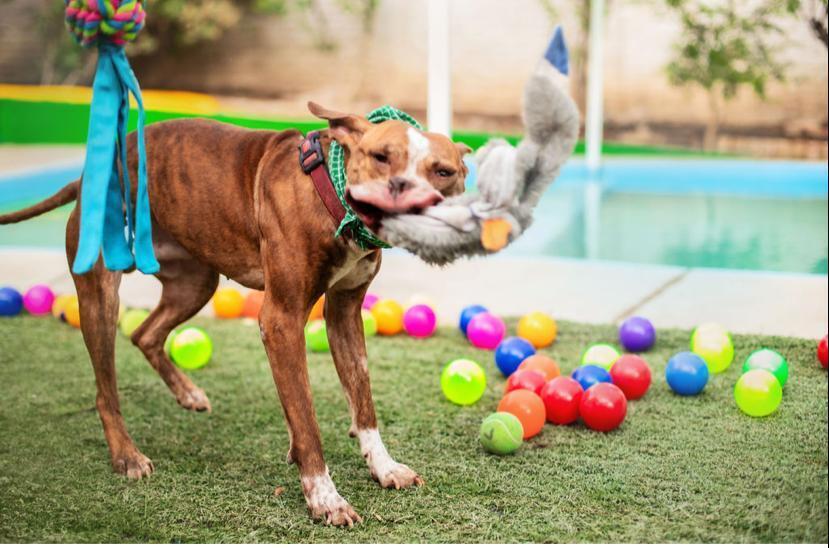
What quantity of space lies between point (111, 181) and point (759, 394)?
8.07ft

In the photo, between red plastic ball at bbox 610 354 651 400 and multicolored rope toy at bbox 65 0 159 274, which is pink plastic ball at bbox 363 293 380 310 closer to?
red plastic ball at bbox 610 354 651 400

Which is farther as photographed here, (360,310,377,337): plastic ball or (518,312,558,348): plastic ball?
(360,310,377,337): plastic ball

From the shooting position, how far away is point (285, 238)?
295 centimetres

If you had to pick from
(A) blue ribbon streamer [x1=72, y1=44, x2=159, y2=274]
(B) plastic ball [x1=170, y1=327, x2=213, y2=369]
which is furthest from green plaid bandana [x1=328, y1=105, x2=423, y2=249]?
(B) plastic ball [x1=170, y1=327, x2=213, y2=369]

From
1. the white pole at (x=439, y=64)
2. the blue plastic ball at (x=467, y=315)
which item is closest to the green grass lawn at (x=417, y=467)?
the blue plastic ball at (x=467, y=315)

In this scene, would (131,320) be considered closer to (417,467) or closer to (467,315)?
(467,315)

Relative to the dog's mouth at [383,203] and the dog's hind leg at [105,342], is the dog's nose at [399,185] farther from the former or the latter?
the dog's hind leg at [105,342]

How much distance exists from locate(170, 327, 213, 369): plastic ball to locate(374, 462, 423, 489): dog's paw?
158 centimetres

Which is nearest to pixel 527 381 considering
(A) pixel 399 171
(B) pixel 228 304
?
(A) pixel 399 171

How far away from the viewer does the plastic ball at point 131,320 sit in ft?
16.2

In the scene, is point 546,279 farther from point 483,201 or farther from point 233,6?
point 233,6

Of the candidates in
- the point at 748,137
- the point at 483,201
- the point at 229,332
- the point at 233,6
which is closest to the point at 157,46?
the point at 233,6

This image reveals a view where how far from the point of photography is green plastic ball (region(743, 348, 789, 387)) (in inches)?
155

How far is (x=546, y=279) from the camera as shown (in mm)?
5969
